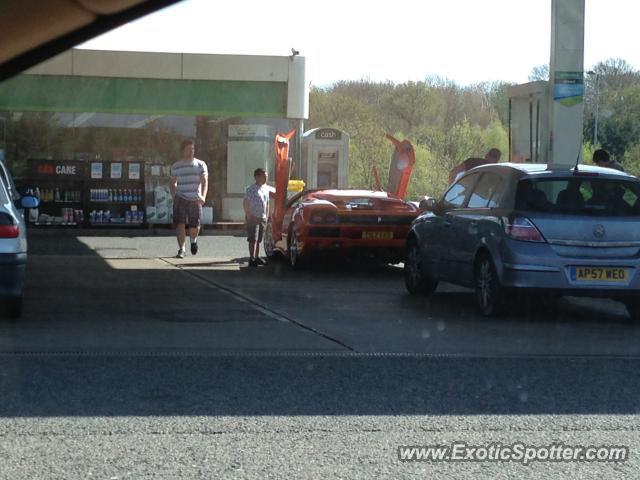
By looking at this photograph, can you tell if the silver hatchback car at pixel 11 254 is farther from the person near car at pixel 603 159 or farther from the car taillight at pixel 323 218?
the person near car at pixel 603 159

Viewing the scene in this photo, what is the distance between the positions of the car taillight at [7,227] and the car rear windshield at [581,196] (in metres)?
4.58

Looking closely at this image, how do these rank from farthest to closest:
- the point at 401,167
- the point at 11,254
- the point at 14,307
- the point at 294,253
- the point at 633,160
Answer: the point at 633,160, the point at 401,167, the point at 294,253, the point at 14,307, the point at 11,254

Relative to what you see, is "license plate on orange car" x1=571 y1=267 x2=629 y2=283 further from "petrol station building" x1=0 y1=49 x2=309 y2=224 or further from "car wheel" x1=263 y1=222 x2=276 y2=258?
"petrol station building" x1=0 y1=49 x2=309 y2=224

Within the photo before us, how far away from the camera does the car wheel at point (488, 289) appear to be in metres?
11.4

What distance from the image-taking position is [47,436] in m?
6.25

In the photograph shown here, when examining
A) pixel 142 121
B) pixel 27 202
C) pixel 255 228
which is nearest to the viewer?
pixel 27 202

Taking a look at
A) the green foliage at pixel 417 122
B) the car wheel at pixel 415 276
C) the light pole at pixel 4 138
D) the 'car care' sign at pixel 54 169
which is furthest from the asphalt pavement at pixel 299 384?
the green foliage at pixel 417 122

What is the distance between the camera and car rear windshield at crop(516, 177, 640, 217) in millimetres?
11453

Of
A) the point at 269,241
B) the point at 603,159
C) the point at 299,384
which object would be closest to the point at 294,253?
the point at 269,241

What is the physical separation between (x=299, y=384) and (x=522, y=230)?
4.09 m

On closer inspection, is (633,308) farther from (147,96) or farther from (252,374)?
(147,96)

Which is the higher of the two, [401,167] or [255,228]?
[401,167]

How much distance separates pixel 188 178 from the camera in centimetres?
1875

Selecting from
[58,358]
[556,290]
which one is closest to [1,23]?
[58,358]
